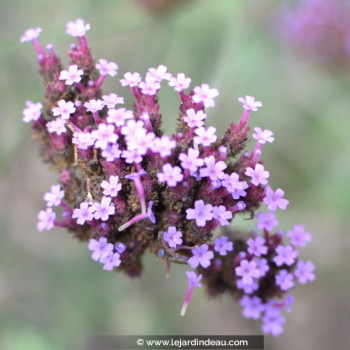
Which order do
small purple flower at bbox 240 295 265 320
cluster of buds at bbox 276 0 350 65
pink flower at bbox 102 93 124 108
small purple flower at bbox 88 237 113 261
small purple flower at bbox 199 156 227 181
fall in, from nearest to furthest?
small purple flower at bbox 199 156 227 181 → small purple flower at bbox 88 237 113 261 → pink flower at bbox 102 93 124 108 → small purple flower at bbox 240 295 265 320 → cluster of buds at bbox 276 0 350 65

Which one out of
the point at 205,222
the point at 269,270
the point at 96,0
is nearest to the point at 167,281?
the point at 269,270

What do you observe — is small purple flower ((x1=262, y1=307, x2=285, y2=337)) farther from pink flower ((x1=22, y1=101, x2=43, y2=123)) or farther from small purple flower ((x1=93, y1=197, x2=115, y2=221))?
pink flower ((x1=22, y1=101, x2=43, y2=123))

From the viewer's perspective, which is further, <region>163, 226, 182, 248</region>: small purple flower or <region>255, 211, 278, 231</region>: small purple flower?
<region>255, 211, 278, 231</region>: small purple flower

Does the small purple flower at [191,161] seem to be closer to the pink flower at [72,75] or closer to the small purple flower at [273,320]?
the pink flower at [72,75]

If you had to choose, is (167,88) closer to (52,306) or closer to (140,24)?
(140,24)

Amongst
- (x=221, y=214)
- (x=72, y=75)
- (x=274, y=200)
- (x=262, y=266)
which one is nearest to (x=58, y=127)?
(x=72, y=75)

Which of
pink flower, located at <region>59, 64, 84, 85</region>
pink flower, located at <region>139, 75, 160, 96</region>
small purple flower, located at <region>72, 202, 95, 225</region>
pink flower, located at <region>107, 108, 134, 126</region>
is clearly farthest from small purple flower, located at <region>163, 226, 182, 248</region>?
pink flower, located at <region>59, 64, 84, 85</region>

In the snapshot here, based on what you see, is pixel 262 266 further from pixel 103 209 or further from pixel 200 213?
pixel 103 209

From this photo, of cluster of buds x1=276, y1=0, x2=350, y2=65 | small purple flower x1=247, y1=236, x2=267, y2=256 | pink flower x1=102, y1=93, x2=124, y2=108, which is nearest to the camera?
pink flower x1=102, y1=93, x2=124, y2=108
